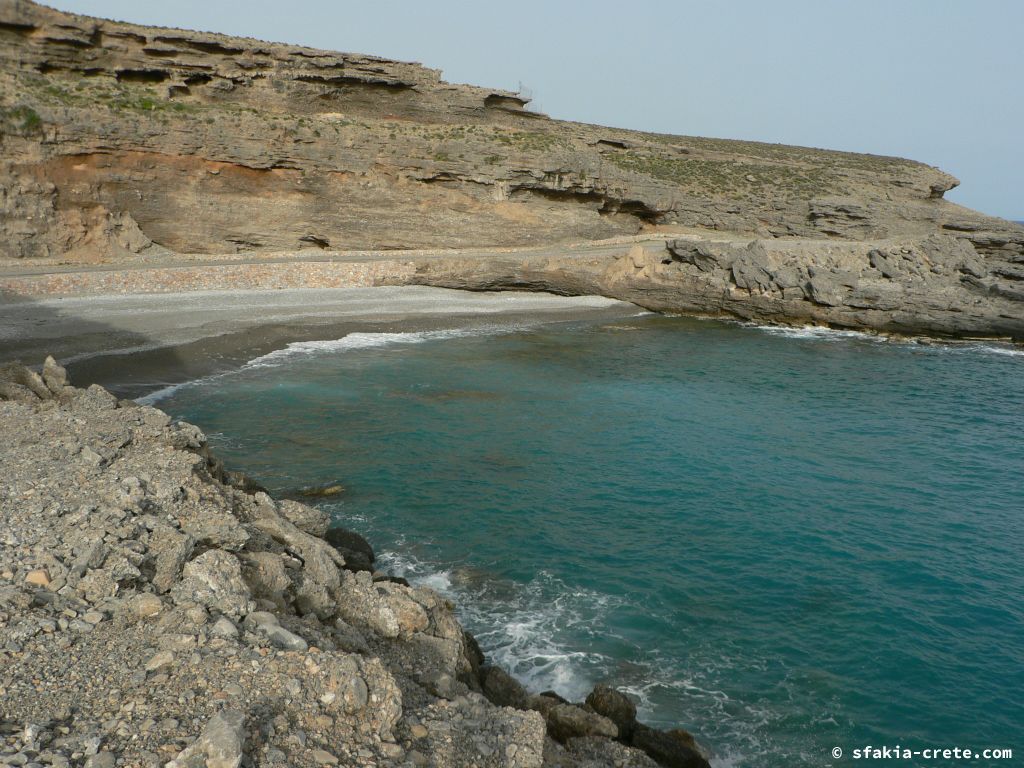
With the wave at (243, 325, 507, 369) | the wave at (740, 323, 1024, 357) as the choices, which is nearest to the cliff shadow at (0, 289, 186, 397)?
the wave at (243, 325, 507, 369)

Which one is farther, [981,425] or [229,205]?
[229,205]

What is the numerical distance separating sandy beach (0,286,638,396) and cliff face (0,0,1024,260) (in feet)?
14.1

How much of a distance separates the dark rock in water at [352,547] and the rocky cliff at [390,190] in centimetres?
2333

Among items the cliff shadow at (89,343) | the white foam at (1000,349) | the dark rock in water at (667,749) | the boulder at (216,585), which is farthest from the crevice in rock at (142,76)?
the white foam at (1000,349)

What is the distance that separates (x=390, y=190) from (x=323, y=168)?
311cm

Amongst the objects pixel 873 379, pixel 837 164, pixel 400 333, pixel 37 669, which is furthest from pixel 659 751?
pixel 837 164

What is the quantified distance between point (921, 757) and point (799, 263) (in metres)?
28.9

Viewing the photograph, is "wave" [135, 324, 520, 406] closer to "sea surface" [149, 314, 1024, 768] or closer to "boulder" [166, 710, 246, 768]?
"sea surface" [149, 314, 1024, 768]

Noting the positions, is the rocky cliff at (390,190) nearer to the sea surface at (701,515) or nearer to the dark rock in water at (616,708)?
the sea surface at (701,515)

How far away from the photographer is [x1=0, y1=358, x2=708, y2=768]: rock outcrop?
4.99 metres

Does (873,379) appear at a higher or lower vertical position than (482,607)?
higher

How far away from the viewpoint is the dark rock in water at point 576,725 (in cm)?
737

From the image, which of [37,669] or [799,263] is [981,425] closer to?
[799,263]

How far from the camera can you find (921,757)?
8602 mm
